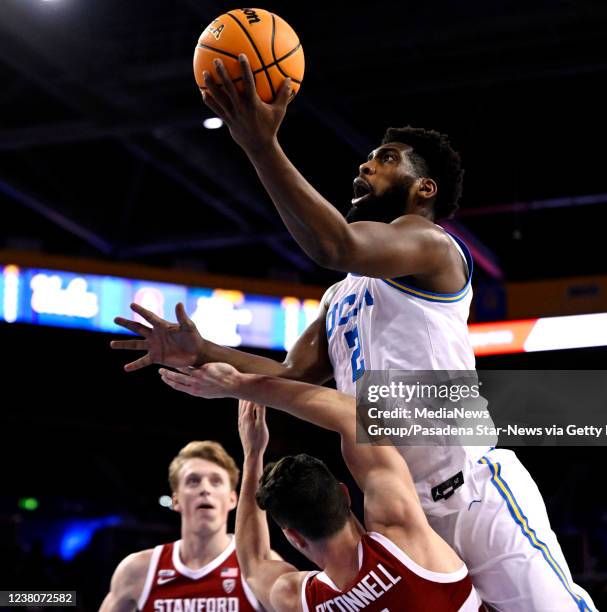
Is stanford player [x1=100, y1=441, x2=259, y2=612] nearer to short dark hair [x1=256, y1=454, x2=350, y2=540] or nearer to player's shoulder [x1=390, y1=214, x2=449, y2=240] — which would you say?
short dark hair [x1=256, y1=454, x2=350, y2=540]

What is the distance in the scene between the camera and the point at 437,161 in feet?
12.7

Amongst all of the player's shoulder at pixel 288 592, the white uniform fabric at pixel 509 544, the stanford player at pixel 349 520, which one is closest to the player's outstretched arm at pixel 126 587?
the player's shoulder at pixel 288 592

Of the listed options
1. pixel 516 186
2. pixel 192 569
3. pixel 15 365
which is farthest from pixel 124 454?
pixel 192 569

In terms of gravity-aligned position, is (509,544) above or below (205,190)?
below

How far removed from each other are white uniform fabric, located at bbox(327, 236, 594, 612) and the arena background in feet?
20.8

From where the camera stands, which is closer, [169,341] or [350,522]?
[350,522]

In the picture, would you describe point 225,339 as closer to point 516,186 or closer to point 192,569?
point 516,186

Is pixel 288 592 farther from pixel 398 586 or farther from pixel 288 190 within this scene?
pixel 288 190

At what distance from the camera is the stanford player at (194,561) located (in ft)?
18.4

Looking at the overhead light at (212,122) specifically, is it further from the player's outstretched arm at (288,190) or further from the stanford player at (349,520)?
the player's outstretched arm at (288,190)

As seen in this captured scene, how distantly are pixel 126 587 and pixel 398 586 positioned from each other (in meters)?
2.79

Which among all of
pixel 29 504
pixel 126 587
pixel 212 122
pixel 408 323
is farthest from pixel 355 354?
pixel 29 504

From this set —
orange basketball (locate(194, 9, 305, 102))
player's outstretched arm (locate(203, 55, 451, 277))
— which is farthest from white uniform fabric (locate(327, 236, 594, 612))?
orange basketball (locate(194, 9, 305, 102))

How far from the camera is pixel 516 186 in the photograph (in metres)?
13.3
